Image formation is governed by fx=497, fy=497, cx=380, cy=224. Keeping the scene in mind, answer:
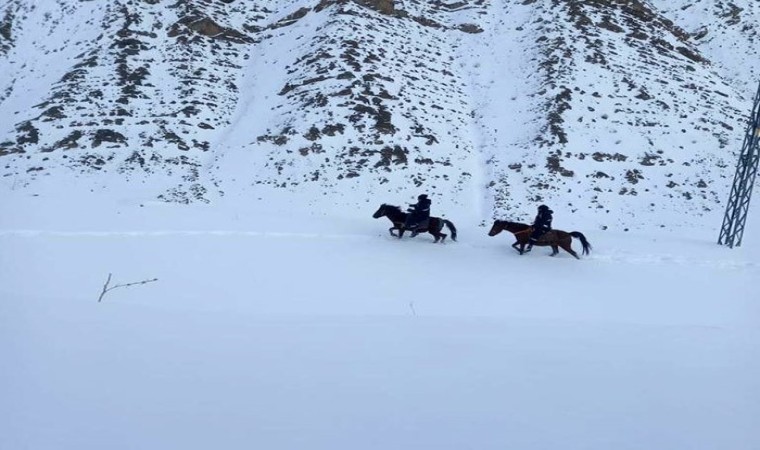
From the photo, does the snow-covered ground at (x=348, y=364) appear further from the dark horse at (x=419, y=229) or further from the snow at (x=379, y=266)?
the dark horse at (x=419, y=229)

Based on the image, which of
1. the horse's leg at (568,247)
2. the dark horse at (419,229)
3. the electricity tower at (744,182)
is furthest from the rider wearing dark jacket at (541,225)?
the electricity tower at (744,182)

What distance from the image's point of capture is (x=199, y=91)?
25.0 m

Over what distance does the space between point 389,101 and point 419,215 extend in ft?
40.9

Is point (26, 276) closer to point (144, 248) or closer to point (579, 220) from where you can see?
point (144, 248)

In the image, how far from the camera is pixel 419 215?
1205cm

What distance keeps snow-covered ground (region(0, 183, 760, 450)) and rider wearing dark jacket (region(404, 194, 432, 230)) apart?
3.05 m

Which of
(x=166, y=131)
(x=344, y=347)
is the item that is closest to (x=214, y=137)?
(x=166, y=131)

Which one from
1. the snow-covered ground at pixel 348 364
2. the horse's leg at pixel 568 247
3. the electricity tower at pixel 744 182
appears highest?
the electricity tower at pixel 744 182

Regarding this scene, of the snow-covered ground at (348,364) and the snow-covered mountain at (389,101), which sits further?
the snow-covered mountain at (389,101)

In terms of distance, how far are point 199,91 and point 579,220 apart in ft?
62.3

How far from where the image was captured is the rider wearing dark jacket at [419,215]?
39.2 feet

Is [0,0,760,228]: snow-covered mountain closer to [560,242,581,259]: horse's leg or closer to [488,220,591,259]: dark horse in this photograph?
[488,220,591,259]: dark horse

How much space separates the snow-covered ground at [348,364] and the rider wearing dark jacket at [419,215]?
10.0 feet

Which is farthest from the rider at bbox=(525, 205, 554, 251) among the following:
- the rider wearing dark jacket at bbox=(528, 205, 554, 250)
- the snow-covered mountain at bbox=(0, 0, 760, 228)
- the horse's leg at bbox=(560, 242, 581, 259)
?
the snow-covered mountain at bbox=(0, 0, 760, 228)
